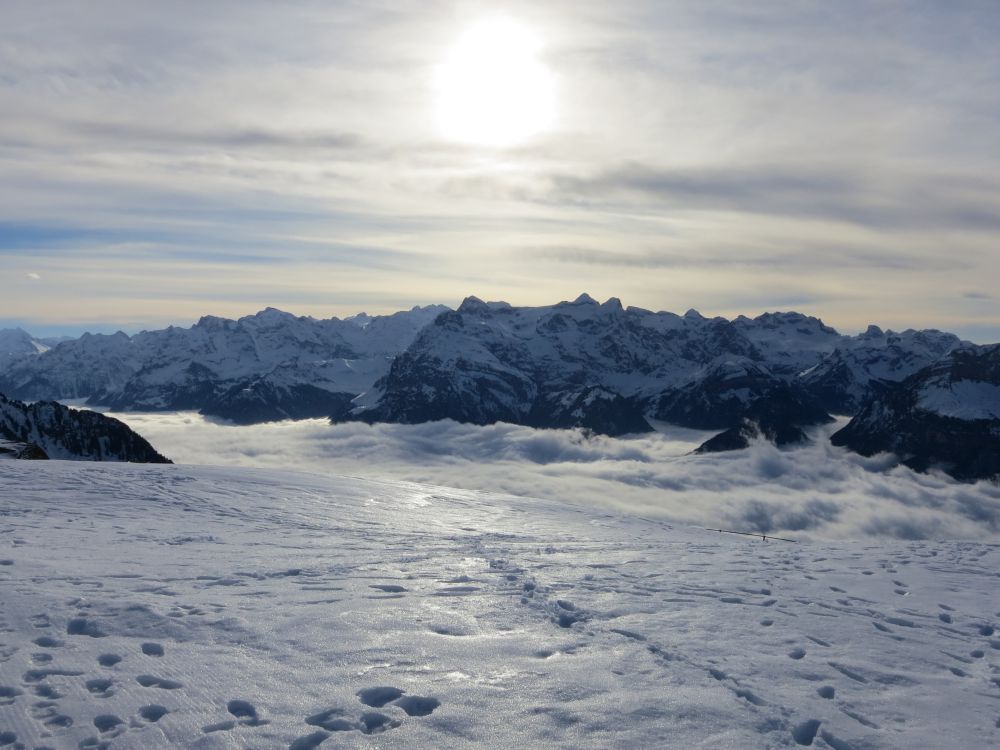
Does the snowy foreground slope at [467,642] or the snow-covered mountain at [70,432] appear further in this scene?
the snow-covered mountain at [70,432]

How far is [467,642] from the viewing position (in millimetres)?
12945

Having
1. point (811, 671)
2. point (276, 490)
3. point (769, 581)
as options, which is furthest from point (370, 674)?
point (276, 490)

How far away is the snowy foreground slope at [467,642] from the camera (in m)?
9.66

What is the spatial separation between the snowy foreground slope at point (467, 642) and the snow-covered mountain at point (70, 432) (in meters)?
69.9

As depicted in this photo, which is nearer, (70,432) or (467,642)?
(467,642)

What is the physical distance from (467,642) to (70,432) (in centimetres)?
9290

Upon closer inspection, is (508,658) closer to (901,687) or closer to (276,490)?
(901,687)

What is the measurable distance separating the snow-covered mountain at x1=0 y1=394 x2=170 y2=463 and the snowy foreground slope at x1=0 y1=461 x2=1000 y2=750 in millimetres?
69893

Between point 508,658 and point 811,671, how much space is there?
17.6 ft

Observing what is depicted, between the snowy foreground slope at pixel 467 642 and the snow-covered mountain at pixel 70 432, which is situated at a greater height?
the snowy foreground slope at pixel 467 642

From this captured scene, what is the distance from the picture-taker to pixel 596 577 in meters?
19.0

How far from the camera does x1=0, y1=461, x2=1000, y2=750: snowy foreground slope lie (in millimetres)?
9656

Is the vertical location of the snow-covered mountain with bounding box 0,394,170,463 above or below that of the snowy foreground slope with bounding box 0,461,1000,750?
below

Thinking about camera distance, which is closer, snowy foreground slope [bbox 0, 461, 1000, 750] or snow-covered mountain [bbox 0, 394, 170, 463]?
snowy foreground slope [bbox 0, 461, 1000, 750]
